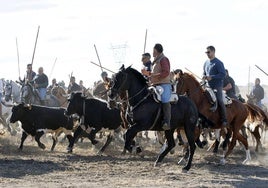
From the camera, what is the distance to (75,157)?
19.5 meters

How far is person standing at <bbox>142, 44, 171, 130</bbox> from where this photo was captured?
15930 mm

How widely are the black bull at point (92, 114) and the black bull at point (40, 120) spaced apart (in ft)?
3.26

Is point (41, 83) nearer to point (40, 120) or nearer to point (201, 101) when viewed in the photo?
point (40, 120)

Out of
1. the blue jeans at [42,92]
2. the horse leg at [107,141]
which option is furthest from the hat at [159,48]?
the blue jeans at [42,92]

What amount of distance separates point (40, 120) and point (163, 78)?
7.15 meters

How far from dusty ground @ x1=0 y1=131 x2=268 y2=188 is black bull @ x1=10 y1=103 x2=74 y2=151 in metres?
0.61

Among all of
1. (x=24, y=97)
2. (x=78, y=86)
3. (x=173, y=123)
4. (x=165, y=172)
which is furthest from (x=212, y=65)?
(x=78, y=86)

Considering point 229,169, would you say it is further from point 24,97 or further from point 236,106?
point 24,97

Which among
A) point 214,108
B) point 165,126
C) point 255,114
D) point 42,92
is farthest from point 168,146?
point 42,92

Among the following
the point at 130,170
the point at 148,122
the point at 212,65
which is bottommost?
the point at 130,170

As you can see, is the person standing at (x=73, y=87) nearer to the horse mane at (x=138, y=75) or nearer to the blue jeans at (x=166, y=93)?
the horse mane at (x=138, y=75)

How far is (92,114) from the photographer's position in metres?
21.7

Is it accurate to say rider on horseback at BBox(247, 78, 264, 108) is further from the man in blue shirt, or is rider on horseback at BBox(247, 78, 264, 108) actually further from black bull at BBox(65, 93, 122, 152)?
the man in blue shirt

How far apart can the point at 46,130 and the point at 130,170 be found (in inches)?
258
